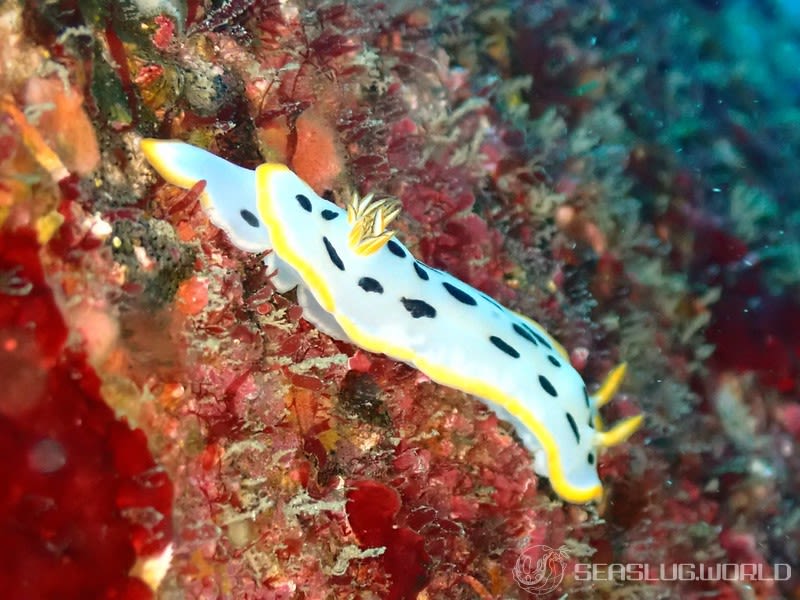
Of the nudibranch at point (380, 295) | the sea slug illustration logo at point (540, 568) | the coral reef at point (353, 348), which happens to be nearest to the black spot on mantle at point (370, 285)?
the nudibranch at point (380, 295)

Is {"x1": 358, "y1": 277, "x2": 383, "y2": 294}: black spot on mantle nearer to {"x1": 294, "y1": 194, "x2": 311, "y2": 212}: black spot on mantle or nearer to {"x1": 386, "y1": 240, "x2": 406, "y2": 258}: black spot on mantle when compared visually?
{"x1": 386, "y1": 240, "x2": 406, "y2": 258}: black spot on mantle

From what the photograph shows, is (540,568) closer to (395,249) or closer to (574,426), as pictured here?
(574,426)

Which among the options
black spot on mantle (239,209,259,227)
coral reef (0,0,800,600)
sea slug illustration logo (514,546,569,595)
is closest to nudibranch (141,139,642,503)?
black spot on mantle (239,209,259,227)

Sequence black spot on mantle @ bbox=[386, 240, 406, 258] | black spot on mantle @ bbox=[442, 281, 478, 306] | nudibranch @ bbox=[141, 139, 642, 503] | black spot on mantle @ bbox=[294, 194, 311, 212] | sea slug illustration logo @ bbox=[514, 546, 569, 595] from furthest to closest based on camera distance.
Result: sea slug illustration logo @ bbox=[514, 546, 569, 595]
black spot on mantle @ bbox=[442, 281, 478, 306]
black spot on mantle @ bbox=[386, 240, 406, 258]
black spot on mantle @ bbox=[294, 194, 311, 212]
nudibranch @ bbox=[141, 139, 642, 503]

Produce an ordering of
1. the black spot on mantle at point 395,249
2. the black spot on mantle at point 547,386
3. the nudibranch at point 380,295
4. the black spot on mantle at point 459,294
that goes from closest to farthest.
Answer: the nudibranch at point 380,295, the black spot on mantle at point 395,249, the black spot on mantle at point 459,294, the black spot on mantle at point 547,386

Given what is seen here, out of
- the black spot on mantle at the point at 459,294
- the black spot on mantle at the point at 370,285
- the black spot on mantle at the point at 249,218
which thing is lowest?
the black spot on mantle at the point at 459,294

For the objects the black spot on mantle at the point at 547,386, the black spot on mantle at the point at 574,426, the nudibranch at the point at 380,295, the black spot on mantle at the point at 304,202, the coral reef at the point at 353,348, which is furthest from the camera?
the black spot on mantle at the point at 574,426

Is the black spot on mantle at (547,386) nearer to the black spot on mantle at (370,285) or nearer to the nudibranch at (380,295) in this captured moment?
the nudibranch at (380,295)
